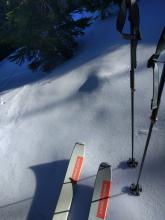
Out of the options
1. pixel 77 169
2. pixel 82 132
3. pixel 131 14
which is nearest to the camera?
pixel 131 14

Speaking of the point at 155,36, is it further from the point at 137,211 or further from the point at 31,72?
the point at 137,211

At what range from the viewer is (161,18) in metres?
7.09

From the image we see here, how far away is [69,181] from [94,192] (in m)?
0.42

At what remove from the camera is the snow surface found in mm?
3119

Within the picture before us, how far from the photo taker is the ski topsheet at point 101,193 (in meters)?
2.87

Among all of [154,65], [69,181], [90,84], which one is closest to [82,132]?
[69,181]

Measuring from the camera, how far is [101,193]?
3.05 metres

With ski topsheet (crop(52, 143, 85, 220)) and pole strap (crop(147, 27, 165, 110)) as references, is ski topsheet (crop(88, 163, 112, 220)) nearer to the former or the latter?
ski topsheet (crop(52, 143, 85, 220))

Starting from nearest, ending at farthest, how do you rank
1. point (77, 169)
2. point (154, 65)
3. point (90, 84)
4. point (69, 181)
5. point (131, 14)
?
point (131, 14) < point (154, 65) < point (69, 181) < point (77, 169) < point (90, 84)

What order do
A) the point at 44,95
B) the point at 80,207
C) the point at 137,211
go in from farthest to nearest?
the point at 44,95, the point at 80,207, the point at 137,211

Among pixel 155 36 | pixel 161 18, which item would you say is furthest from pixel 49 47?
pixel 161 18

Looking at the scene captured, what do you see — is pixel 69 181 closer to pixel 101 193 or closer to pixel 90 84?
pixel 101 193

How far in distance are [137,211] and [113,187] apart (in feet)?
1.43

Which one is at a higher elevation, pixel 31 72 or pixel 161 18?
pixel 161 18
